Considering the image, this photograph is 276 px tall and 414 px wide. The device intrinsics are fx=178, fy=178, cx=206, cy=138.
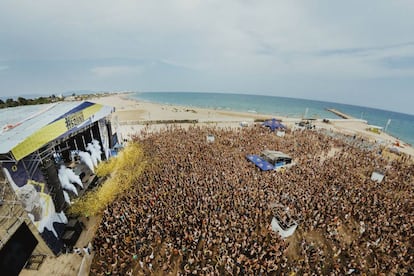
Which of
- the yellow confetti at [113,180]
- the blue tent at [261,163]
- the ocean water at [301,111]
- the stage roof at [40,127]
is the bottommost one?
the ocean water at [301,111]

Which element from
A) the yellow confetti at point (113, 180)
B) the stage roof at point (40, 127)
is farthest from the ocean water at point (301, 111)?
the stage roof at point (40, 127)

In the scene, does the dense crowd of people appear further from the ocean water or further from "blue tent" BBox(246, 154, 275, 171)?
Answer: the ocean water

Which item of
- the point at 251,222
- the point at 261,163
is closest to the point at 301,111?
the point at 261,163

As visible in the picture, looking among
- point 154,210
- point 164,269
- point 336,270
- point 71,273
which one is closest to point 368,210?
point 336,270

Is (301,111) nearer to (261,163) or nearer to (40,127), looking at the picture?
(261,163)

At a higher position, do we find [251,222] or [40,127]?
[40,127]

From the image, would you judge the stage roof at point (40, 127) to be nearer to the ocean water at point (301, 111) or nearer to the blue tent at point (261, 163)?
the blue tent at point (261, 163)
